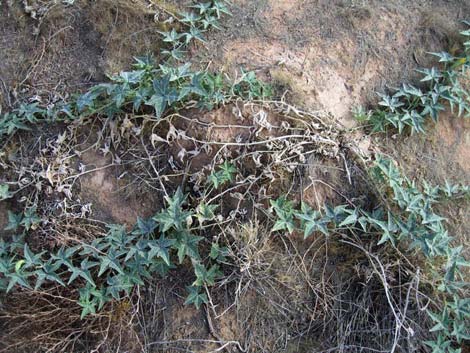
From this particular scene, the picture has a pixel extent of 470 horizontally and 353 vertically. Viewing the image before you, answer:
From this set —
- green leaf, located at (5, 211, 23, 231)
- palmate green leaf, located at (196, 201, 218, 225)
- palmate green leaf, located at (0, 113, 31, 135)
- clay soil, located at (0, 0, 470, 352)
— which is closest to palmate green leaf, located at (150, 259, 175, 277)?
clay soil, located at (0, 0, 470, 352)

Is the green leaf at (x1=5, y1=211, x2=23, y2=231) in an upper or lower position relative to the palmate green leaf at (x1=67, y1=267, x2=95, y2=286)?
upper

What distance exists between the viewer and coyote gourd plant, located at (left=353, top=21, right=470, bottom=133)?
3953 millimetres

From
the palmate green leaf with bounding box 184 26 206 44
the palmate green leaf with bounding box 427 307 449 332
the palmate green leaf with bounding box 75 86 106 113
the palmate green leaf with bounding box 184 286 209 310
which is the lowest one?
the palmate green leaf with bounding box 427 307 449 332

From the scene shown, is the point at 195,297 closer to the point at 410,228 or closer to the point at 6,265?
the point at 6,265

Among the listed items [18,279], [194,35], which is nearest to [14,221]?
[18,279]

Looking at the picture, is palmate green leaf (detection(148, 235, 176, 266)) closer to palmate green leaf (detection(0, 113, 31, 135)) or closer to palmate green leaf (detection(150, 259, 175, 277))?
palmate green leaf (detection(150, 259, 175, 277))

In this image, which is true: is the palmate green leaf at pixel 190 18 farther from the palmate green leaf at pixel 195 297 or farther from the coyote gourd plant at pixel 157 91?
the palmate green leaf at pixel 195 297

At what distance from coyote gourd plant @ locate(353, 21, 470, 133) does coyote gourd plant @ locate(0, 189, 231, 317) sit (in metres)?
1.44

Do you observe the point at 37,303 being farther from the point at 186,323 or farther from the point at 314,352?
the point at 314,352

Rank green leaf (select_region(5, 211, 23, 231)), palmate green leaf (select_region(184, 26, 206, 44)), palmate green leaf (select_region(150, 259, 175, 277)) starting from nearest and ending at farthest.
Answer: palmate green leaf (select_region(150, 259, 175, 277)) → green leaf (select_region(5, 211, 23, 231)) → palmate green leaf (select_region(184, 26, 206, 44))

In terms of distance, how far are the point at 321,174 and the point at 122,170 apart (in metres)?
1.38

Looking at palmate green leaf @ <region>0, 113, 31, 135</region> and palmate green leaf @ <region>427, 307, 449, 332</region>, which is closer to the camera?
palmate green leaf @ <region>427, 307, 449, 332</region>

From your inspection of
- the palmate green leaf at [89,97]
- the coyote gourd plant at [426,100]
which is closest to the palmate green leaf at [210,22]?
the palmate green leaf at [89,97]

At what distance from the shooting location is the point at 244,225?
3564 mm
